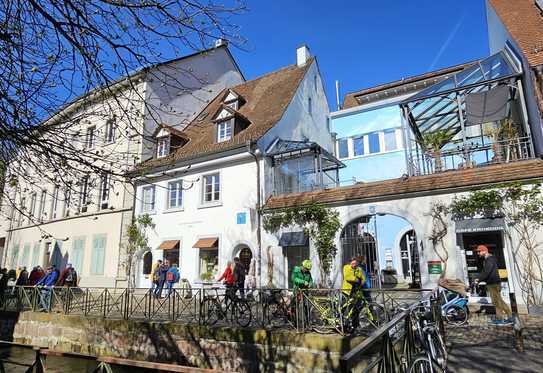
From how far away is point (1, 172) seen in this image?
7270mm

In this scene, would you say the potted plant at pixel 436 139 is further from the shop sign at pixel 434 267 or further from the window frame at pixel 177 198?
the window frame at pixel 177 198

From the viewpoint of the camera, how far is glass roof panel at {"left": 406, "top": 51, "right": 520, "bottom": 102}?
1409 cm

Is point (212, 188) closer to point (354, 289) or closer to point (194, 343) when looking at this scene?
point (194, 343)

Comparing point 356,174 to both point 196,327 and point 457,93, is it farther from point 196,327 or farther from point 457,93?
point 196,327

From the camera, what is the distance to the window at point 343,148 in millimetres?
25034

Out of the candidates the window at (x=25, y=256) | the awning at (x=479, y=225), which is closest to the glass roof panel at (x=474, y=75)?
the awning at (x=479, y=225)

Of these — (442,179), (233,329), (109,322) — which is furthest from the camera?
(442,179)

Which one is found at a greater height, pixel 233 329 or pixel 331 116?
pixel 331 116

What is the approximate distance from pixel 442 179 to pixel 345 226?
3.69 m

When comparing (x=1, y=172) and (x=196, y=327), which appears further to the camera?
(x=196, y=327)

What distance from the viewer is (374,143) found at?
941 inches

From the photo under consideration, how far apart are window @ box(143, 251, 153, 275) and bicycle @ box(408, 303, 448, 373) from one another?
15.2 metres

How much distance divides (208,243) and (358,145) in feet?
42.3

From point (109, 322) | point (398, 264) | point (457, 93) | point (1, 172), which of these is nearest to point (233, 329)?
point (109, 322)
